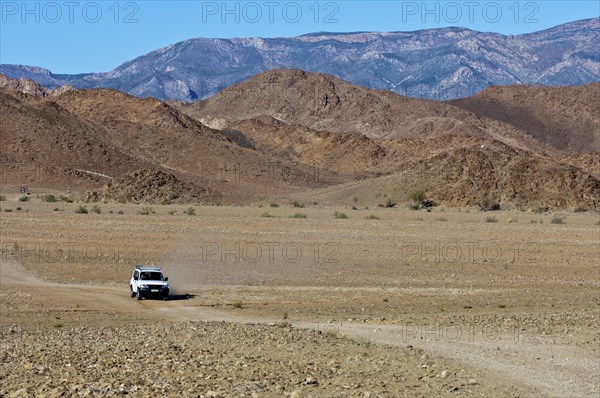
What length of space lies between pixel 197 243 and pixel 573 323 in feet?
74.0

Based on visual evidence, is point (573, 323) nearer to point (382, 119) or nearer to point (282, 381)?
point (282, 381)

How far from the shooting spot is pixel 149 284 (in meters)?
28.6

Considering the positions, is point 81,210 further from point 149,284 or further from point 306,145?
point 306,145

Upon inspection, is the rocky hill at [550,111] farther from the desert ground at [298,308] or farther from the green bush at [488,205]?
the desert ground at [298,308]

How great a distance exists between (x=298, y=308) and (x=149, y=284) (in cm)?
422

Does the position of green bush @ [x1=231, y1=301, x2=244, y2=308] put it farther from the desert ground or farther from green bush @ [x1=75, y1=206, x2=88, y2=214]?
green bush @ [x1=75, y1=206, x2=88, y2=214]

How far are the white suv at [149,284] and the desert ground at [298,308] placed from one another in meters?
0.71

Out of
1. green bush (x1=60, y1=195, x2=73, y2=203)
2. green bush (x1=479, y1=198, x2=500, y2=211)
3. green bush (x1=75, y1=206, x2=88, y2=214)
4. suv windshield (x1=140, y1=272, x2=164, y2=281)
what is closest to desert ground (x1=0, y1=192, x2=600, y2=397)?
suv windshield (x1=140, y1=272, x2=164, y2=281)

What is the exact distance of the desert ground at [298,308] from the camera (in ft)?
52.8

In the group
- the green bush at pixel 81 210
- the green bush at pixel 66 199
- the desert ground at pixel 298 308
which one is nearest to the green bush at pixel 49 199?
the green bush at pixel 66 199

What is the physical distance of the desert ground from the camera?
16094mm

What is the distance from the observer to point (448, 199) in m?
76.7

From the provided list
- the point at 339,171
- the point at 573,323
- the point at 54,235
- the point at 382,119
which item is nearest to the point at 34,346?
the point at 573,323

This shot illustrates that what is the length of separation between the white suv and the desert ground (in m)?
0.71
